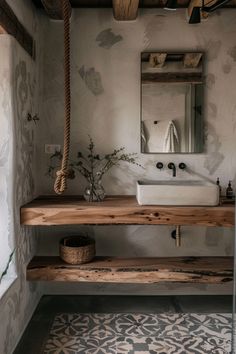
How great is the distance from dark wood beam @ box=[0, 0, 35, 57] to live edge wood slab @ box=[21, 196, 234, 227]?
1.25 m

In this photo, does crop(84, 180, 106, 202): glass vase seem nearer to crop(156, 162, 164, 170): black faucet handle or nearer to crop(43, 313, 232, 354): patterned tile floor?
crop(156, 162, 164, 170): black faucet handle

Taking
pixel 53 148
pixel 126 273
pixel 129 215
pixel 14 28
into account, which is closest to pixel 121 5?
pixel 14 28

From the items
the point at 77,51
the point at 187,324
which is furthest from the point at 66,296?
the point at 77,51

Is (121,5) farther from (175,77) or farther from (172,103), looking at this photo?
(172,103)

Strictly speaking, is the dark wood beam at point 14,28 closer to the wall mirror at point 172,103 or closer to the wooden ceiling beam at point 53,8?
the wooden ceiling beam at point 53,8

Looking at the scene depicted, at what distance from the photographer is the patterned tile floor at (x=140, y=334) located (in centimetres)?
223

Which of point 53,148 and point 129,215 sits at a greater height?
point 53,148

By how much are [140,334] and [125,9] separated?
2.62m

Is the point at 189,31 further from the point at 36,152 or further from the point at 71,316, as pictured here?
the point at 71,316

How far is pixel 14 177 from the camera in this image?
228cm

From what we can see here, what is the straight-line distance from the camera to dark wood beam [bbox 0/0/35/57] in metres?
2.02

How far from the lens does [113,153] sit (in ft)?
9.86

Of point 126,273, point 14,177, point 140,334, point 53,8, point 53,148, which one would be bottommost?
point 140,334

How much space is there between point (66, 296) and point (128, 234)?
32.5 inches
